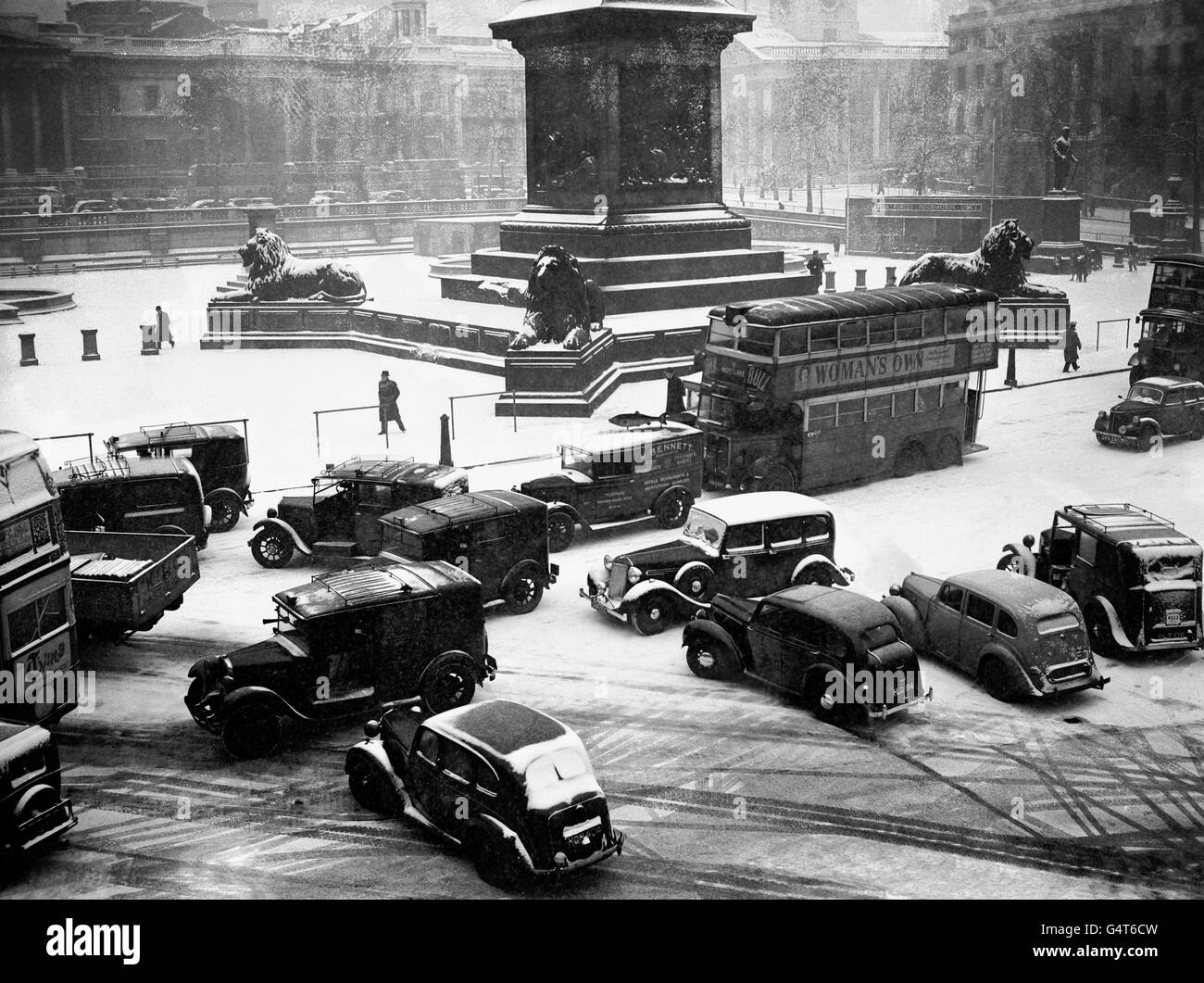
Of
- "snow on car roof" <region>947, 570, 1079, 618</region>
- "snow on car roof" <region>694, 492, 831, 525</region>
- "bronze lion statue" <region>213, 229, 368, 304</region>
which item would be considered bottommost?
"snow on car roof" <region>947, 570, 1079, 618</region>

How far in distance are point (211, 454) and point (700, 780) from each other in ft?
35.4

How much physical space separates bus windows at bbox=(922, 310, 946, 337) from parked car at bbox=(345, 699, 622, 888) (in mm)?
13579

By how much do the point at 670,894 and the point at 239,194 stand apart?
72330 millimetres

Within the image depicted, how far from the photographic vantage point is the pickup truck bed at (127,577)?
48.8 feet

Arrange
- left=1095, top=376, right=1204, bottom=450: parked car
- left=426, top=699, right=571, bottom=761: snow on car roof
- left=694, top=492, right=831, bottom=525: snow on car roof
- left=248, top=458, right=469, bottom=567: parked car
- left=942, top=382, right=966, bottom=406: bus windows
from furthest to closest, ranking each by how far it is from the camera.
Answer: left=1095, top=376, right=1204, bottom=450: parked car
left=942, top=382, right=966, bottom=406: bus windows
left=248, top=458, right=469, bottom=567: parked car
left=694, top=492, right=831, bottom=525: snow on car roof
left=426, top=699, right=571, bottom=761: snow on car roof

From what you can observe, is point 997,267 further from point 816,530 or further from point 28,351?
point 28,351

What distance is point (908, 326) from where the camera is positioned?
875 inches

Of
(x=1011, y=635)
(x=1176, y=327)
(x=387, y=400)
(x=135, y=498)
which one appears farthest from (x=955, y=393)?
(x=135, y=498)

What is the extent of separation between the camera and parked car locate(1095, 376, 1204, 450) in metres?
23.6

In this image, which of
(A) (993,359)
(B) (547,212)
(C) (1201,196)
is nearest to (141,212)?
(B) (547,212)

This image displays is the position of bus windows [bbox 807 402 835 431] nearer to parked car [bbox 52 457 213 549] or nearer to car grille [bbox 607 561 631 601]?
car grille [bbox 607 561 631 601]

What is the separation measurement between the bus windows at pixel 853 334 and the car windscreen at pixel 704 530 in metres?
5.86

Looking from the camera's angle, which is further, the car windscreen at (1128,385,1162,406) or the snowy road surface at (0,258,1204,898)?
the car windscreen at (1128,385,1162,406)

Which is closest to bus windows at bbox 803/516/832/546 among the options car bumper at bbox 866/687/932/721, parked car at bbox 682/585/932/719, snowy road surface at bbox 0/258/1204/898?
snowy road surface at bbox 0/258/1204/898
